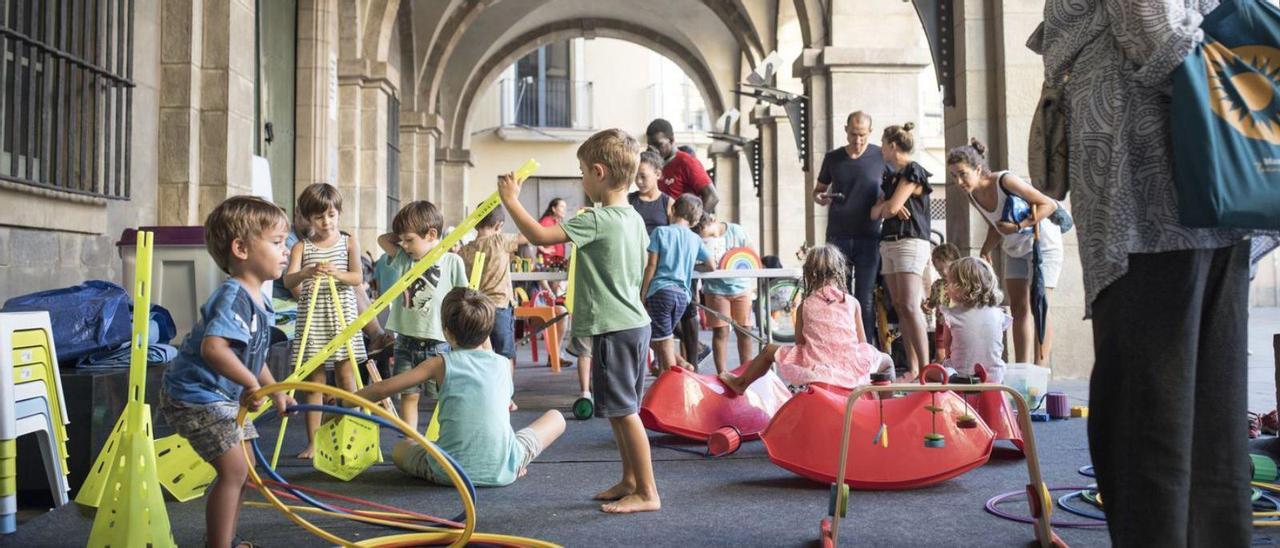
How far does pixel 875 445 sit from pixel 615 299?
1.00 meters

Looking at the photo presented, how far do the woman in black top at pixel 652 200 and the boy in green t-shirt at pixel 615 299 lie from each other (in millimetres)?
2426

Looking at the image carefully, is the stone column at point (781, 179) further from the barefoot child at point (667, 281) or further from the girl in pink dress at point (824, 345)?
the girl in pink dress at point (824, 345)

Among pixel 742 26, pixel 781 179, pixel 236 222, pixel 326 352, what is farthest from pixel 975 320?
pixel 742 26

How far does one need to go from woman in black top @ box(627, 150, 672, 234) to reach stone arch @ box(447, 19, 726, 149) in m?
15.0

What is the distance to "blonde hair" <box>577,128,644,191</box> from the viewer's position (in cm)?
326

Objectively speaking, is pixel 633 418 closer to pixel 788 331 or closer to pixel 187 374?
pixel 187 374

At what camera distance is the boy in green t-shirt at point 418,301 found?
445cm

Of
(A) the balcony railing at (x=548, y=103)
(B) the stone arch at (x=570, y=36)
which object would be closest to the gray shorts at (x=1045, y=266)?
(B) the stone arch at (x=570, y=36)

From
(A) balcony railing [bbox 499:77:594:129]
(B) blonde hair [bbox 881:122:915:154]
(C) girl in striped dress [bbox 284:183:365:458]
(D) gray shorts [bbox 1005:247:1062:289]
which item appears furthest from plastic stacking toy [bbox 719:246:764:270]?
(A) balcony railing [bbox 499:77:594:129]

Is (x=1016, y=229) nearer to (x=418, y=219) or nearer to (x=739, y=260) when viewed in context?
(x=739, y=260)

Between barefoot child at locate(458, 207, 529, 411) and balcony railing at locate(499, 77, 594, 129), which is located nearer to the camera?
barefoot child at locate(458, 207, 529, 411)

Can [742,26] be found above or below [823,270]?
above

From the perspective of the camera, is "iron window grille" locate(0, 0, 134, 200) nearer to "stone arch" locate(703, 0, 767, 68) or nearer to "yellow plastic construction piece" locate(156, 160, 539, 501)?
"yellow plastic construction piece" locate(156, 160, 539, 501)

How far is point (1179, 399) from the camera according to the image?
1937mm
